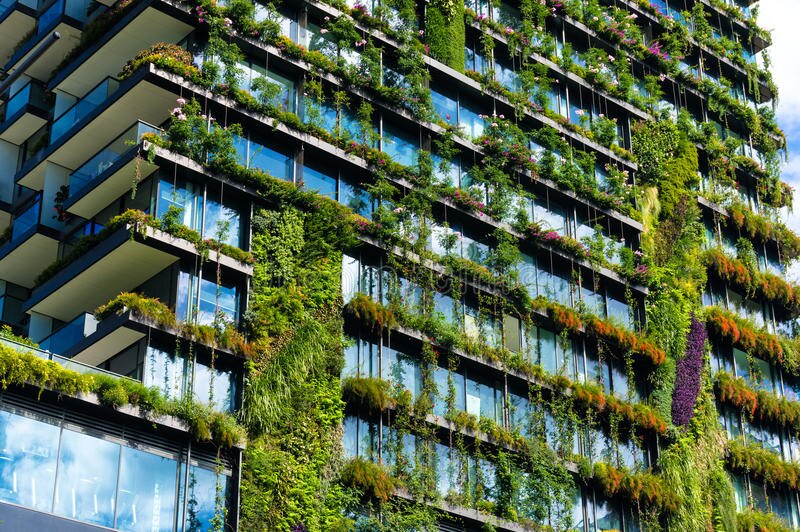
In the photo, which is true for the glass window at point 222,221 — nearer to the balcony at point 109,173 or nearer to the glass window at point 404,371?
the balcony at point 109,173

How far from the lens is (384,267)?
156ft

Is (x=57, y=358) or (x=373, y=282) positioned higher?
(x=373, y=282)

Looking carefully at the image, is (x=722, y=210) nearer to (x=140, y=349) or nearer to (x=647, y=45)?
(x=647, y=45)

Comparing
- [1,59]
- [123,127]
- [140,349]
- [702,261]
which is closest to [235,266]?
[140,349]

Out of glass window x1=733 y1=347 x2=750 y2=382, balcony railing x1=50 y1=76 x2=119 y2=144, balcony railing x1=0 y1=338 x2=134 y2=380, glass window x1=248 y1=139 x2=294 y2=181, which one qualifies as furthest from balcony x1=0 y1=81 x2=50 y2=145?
glass window x1=733 y1=347 x2=750 y2=382

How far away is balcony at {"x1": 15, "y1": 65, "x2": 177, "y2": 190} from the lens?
45.5 meters

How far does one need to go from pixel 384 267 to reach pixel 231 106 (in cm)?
727

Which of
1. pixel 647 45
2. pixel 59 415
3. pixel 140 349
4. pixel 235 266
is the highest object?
pixel 647 45

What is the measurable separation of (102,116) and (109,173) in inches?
113

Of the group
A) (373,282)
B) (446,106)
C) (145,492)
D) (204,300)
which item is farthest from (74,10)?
(145,492)

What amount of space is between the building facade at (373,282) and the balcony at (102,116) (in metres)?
0.11

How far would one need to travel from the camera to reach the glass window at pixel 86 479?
3569cm

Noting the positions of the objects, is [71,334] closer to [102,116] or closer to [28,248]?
[28,248]

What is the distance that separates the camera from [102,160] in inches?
1800
